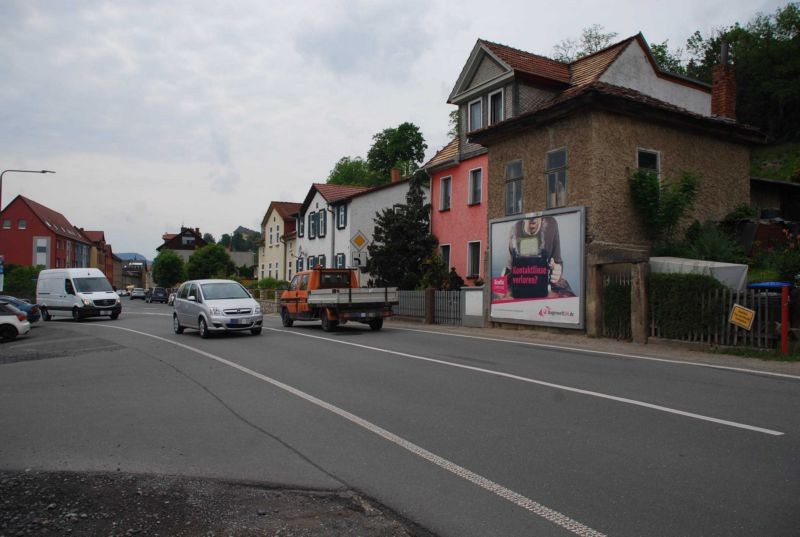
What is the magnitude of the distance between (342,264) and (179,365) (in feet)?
92.7

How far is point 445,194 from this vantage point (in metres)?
29.5

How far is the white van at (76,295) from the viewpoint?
28.5m

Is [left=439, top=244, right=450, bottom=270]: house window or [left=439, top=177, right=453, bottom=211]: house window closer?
[left=439, top=244, right=450, bottom=270]: house window

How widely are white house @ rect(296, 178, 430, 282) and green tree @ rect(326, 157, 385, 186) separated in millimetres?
25874

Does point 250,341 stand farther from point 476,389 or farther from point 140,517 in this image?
point 140,517

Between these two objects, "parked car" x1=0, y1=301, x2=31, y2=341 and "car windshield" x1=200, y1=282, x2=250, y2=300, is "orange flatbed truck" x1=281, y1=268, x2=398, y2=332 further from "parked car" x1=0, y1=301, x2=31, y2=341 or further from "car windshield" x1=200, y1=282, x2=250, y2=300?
"parked car" x1=0, y1=301, x2=31, y2=341

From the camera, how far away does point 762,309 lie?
12539 mm

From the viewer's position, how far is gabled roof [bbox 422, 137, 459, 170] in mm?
28125

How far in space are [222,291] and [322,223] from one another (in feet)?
81.9

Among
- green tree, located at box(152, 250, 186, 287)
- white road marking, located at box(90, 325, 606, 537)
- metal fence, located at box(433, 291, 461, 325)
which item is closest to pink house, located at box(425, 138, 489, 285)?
metal fence, located at box(433, 291, 461, 325)

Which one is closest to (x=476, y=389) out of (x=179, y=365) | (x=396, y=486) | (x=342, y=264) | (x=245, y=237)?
(x=396, y=486)

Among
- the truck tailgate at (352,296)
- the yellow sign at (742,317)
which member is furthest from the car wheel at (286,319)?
the yellow sign at (742,317)

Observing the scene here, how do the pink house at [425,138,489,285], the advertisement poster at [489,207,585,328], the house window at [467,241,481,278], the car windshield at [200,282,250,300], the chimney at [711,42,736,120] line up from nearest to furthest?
the advertisement poster at [489,207,585,328], the car windshield at [200,282,250,300], the chimney at [711,42,736,120], the pink house at [425,138,489,285], the house window at [467,241,481,278]

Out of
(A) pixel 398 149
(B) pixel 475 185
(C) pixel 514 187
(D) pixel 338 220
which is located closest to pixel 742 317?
(C) pixel 514 187
